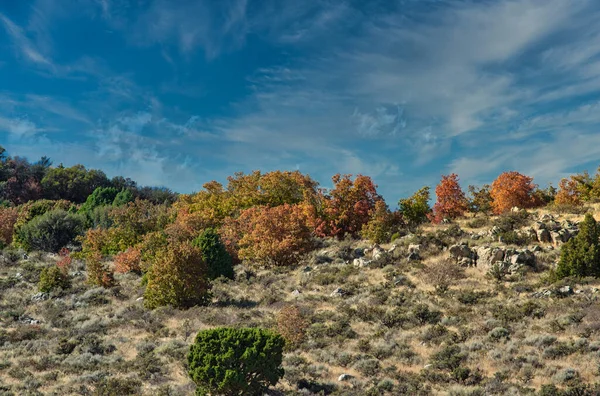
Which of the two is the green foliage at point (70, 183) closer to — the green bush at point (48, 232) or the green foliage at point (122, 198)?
the green foliage at point (122, 198)

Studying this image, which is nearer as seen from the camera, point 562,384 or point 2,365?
point 562,384

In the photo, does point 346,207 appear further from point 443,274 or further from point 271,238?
point 443,274

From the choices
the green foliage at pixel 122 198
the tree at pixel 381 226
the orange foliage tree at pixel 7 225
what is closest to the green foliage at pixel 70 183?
the green foliage at pixel 122 198

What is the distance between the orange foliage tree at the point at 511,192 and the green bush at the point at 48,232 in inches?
2264

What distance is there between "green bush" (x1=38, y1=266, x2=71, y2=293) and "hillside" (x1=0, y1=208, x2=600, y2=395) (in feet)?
3.04

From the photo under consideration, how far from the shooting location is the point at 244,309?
1304 inches

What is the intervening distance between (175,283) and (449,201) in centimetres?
3359

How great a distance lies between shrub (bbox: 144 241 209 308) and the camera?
113 feet

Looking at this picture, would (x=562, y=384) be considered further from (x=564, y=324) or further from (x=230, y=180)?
(x=230, y=180)

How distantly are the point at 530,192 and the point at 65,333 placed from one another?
49.3 m

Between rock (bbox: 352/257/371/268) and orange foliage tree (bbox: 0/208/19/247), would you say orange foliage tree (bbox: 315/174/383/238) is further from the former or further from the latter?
orange foliage tree (bbox: 0/208/19/247)

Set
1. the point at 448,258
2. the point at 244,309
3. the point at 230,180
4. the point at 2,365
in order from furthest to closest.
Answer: the point at 230,180
the point at 448,258
the point at 244,309
the point at 2,365

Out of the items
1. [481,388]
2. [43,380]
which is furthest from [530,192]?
[43,380]

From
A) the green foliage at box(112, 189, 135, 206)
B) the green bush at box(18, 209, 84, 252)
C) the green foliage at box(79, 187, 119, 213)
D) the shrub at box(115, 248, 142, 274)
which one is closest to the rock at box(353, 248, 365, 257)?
the shrub at box(115, 248, 142, 274)
